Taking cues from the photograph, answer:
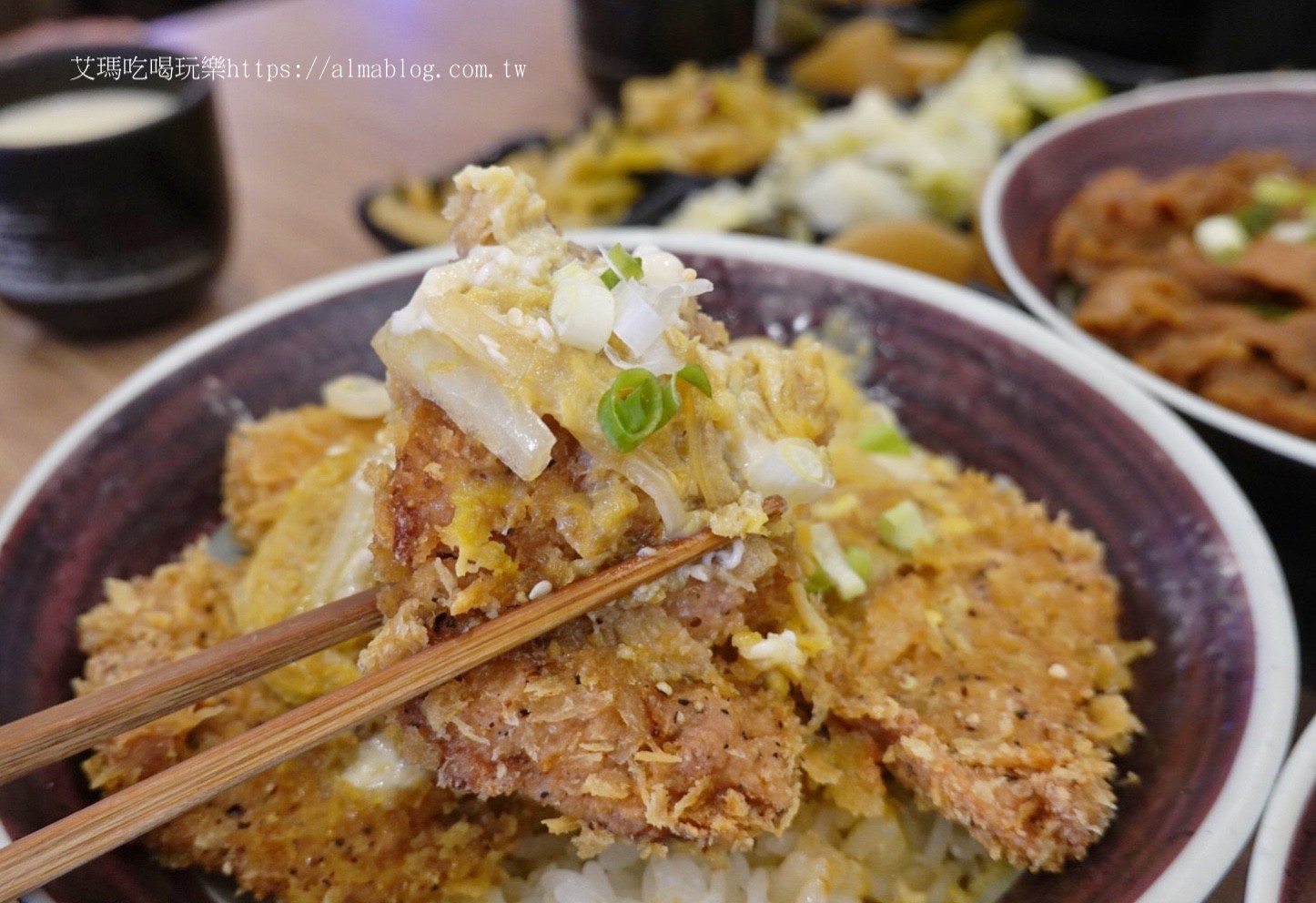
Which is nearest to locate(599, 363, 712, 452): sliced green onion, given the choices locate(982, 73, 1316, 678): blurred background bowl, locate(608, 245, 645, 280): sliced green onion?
locate(608, 245, 645, 280): sliced green onion

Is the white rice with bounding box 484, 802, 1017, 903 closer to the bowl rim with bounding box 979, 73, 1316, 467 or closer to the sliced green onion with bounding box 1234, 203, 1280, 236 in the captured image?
the bowl rim with bounding box 979, 73, 1316, 467

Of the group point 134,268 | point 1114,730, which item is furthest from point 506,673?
point 134,268

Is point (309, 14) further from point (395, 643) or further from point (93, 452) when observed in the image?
point (395, 643)

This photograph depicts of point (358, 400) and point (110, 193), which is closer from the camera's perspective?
point (358, 400)

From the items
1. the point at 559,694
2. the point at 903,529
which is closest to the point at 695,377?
the point at 559,694

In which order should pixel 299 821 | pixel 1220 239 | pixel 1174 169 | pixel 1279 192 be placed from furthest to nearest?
pixel 1174 169, pixel 1279 192, pixel 1220 239, pixel 299 821

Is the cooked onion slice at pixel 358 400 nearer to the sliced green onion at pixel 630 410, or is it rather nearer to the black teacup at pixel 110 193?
the sliced green onion at pixel 630 410

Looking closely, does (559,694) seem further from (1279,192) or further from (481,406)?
(1279,192)
